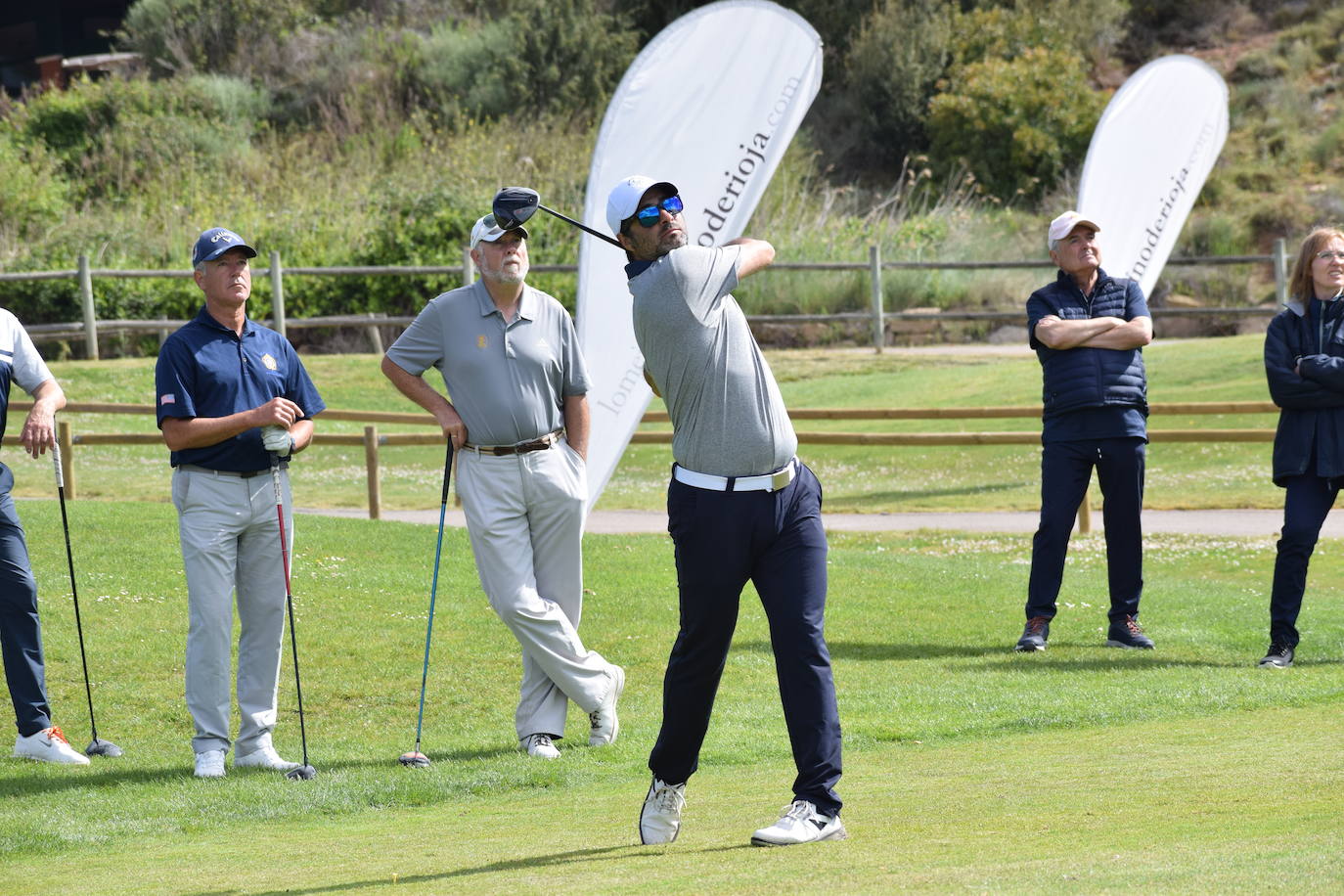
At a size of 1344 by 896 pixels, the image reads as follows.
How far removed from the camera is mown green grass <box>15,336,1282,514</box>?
17.6 meters

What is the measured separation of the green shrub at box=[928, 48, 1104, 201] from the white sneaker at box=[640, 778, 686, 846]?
3175cm

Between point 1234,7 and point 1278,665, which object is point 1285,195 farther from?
point 1278,665

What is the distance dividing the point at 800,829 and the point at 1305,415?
475cm

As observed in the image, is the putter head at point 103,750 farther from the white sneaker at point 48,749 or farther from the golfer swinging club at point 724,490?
the golfer swinging club at point 724,490

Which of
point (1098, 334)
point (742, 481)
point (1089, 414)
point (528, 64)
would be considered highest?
point (528, 64)

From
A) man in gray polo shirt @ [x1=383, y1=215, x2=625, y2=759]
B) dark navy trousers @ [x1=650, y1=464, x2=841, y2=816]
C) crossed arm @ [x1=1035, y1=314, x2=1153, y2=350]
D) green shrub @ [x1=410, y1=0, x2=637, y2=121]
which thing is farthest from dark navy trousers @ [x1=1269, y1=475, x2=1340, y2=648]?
green shrub @ [x1=410, y1=0, x2=637, y2=121]

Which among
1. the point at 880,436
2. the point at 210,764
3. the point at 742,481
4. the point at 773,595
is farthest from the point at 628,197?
the point at 880,436

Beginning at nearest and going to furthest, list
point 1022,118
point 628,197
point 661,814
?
point 628,197
point 661,814
point 1022,118

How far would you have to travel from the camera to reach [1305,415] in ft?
28.0

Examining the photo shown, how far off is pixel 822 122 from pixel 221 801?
3673 centimetres

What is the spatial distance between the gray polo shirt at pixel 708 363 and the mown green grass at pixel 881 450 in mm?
11872

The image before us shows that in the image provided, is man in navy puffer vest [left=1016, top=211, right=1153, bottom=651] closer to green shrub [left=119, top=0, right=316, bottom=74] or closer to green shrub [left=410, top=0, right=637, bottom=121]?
green shrub [left=410, top=0, right=637, bottom=121]

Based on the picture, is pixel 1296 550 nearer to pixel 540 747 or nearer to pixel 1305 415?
pixel 1305 415

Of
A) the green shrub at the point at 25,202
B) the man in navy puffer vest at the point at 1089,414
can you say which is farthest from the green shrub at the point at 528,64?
the man in navy puffer vest at the point at 1089,414
